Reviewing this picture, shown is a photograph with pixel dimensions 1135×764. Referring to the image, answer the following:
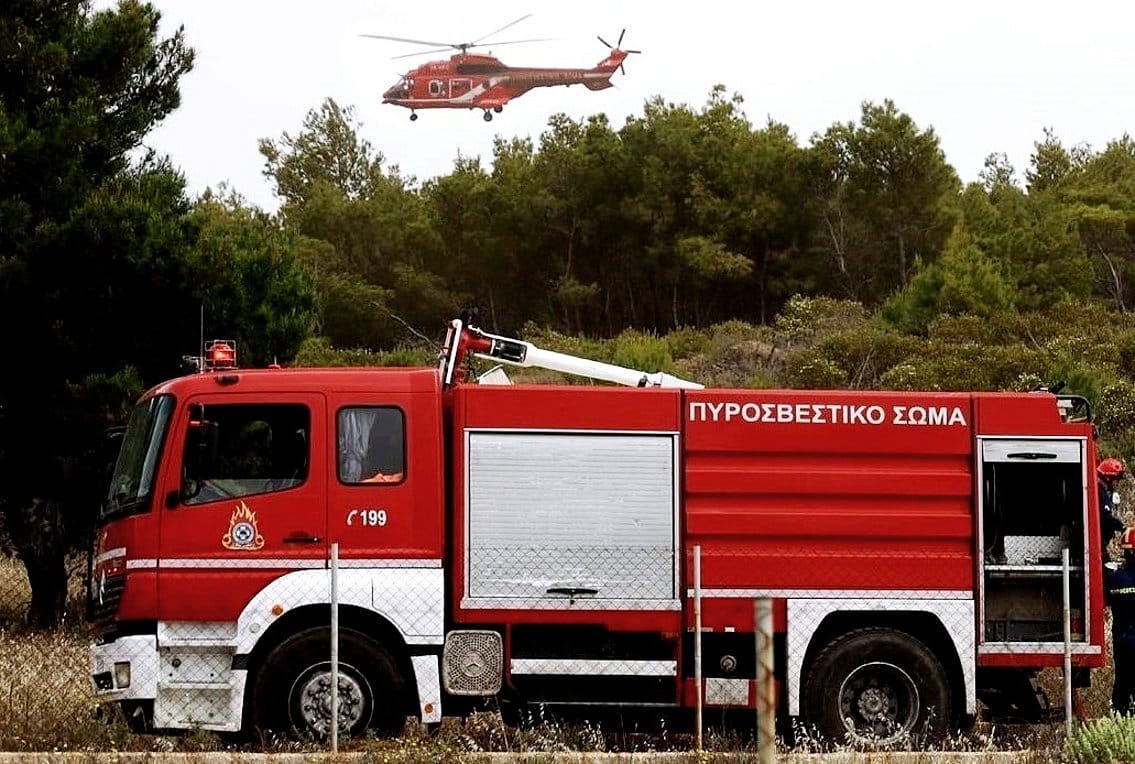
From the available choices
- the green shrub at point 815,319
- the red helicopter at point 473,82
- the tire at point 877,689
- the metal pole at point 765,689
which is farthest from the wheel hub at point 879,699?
the red helicopter at point 473,82

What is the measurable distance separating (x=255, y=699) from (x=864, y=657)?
13.0 feet

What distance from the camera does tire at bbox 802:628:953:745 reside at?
11312 mm

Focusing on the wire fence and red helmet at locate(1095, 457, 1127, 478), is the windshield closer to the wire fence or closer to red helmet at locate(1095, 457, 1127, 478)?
the wire fence

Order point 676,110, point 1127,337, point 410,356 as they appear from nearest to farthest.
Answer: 1. point 410,356
2. point 1127,337
3. point 676,110

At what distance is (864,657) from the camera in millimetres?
11406

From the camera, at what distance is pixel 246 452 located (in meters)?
11.4

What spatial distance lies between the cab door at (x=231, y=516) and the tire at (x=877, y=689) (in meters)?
3.36

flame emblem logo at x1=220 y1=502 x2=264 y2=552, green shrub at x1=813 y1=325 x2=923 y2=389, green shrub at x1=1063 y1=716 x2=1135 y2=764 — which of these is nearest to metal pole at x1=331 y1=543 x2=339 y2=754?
flame emblem logo at x1=220 y1=502 x2=264 y2=552

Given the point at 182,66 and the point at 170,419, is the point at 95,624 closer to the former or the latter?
the point at 170,419

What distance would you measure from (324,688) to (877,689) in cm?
365

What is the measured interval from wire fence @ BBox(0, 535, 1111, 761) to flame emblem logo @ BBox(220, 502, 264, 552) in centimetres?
2

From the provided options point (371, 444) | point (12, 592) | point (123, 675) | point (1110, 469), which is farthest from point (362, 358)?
point (123, 675)

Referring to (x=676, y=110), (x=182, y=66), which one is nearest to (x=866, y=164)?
(x=676, y=110)

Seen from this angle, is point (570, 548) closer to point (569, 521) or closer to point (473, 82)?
point (569, 521)
